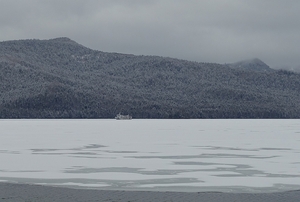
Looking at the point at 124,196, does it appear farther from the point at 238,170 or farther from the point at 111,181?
the point at 238,170

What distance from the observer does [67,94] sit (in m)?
145

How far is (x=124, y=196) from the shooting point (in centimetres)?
1502

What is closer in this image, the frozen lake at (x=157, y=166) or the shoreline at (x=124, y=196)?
the shoreline at (x=124, y=196)

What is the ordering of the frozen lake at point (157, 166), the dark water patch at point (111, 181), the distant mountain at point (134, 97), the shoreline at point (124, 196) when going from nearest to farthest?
1. the shoreline at point (124, 196)
2. the dark water patch at point (111, 181)
3. the frozen lake at point (157, 166)
4. the distant mountain at point (134, 97)

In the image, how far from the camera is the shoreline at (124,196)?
14586 millimetres

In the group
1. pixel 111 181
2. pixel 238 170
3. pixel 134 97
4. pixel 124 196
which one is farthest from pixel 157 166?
pixel 134 97

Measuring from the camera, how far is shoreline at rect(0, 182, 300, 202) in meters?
14.6

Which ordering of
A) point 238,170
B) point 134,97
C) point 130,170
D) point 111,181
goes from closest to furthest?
point 111,181 < point 130,170 < point 238,170 < point 134,97

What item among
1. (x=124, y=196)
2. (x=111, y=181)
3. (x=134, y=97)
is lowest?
(x=124, y=196)

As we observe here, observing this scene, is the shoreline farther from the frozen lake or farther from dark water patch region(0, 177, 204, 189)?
dark water patch region(0, 177, 204, 189)

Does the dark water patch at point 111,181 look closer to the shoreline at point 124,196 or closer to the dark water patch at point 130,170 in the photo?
the shoreline at point 124,196

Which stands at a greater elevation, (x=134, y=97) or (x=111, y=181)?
(x=134, y=97)

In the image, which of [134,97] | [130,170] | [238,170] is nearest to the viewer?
[130,170]

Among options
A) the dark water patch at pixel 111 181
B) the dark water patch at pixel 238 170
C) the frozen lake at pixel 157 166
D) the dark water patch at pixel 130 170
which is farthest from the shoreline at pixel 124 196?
the dark water patch at pixel 130 170
